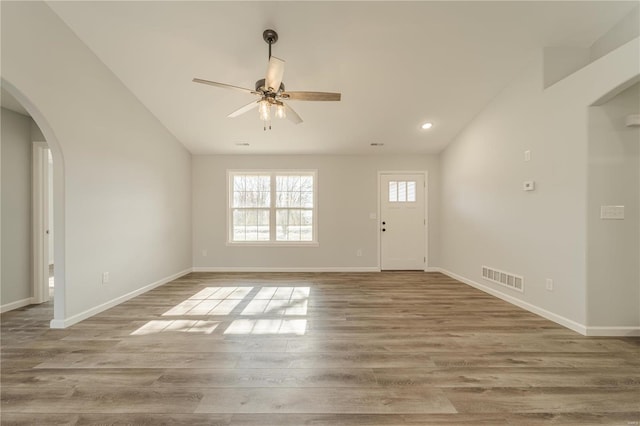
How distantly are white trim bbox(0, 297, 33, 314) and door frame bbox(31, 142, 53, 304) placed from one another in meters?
0.04

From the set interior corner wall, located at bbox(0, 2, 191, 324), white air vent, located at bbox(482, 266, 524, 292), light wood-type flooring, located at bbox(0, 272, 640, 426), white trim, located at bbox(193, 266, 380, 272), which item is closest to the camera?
light wood-type flooring, located at bbox(0, 272, 640, 426)

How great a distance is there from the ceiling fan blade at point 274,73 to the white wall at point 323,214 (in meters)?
3.04

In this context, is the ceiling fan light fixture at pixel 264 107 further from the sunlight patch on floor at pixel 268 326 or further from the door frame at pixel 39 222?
the door frame at pixel 39 222

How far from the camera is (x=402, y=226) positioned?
18.0 ft

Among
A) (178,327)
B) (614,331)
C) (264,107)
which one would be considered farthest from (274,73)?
→ (614,331)

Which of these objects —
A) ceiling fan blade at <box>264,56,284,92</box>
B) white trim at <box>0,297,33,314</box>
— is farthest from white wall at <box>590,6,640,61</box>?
white trim at <box>0,297,33,314</box>

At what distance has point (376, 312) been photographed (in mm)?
3146

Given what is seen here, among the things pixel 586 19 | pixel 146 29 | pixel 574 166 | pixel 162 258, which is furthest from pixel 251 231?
pixel 586 19

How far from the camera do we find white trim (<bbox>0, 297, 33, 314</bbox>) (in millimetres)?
3148

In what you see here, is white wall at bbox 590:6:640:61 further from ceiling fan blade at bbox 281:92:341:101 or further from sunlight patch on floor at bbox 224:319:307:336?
sunlight patch on floor at bbox 224:319:307:336

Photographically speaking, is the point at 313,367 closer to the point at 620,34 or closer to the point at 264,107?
the point at 264,107

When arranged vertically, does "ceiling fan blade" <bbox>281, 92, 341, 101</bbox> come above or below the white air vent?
above

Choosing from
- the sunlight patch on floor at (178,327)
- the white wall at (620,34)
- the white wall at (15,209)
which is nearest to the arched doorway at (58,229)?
the sunlight patch on floor at (178,327)

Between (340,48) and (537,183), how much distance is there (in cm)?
285
